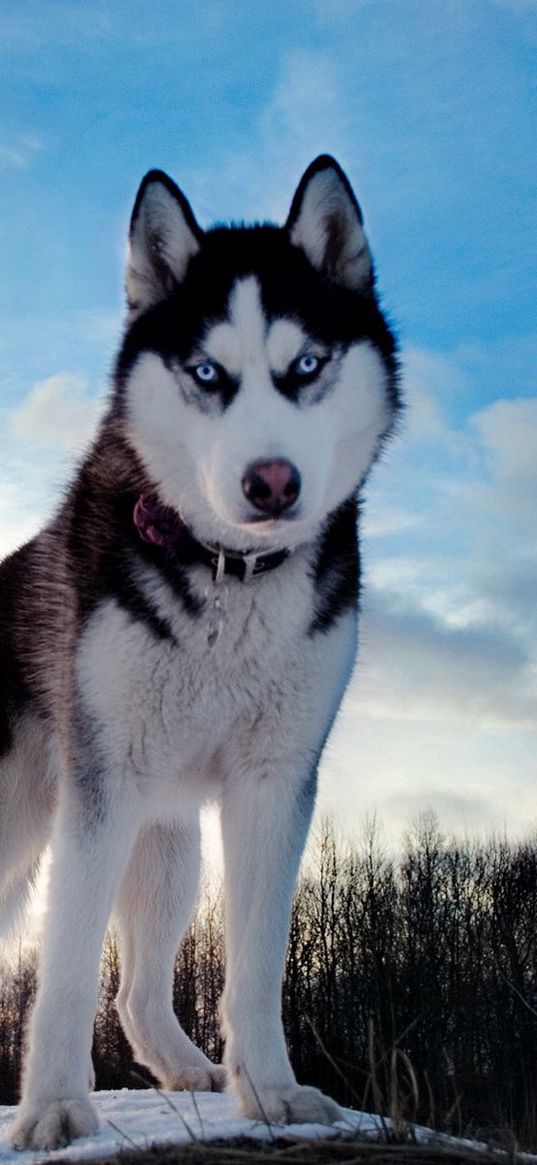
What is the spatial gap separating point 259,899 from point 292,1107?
84 centimetres

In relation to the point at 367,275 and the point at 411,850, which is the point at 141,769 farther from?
the point at 411,850

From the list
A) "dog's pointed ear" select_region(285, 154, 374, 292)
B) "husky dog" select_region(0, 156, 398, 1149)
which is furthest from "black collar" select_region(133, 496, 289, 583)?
"dog's pointed ear" select_region(285, 154, 374, 292)

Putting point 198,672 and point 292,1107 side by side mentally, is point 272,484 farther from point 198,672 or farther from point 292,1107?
point 292,1107

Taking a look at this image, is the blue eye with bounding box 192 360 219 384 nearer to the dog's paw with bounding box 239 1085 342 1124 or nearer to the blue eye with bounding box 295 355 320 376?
the blue eye with bounding box 295 355 320 376

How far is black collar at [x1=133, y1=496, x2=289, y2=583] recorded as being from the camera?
16.6ft

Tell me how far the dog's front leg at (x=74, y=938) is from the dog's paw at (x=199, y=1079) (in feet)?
4.25

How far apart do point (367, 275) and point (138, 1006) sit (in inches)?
156

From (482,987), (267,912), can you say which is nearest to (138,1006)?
(267,912)

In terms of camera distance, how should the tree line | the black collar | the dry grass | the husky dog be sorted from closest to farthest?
1. the dry grass
2. the husky dog
3. the black collar
4. the tree line

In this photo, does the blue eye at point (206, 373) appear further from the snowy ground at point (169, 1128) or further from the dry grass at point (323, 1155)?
the dry grass at point (323, 1155)

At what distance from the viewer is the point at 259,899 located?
200 inches

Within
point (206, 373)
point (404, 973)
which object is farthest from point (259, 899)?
point (404, 973)

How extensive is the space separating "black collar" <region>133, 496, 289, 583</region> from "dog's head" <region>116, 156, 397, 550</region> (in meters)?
0.06

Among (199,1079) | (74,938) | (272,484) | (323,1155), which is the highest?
(272,484)
